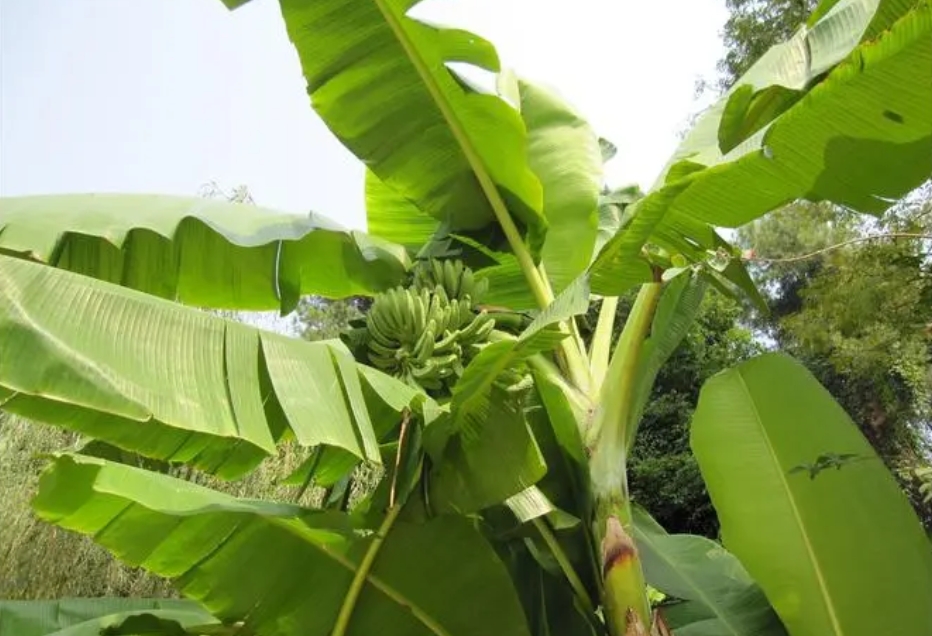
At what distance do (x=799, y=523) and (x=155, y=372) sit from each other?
1362 mm

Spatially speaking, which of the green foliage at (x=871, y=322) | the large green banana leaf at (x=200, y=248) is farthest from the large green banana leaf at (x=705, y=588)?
the green foliage at (x=871, y=322)

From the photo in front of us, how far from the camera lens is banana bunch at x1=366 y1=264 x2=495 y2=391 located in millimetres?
1509

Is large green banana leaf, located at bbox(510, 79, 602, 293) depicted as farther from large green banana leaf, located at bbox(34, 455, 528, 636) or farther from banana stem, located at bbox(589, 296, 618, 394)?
large green banana leaf, located at bbox(34, 455, 528, 636)

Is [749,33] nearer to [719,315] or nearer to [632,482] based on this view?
[719,315]

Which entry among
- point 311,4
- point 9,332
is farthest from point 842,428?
point 9,332

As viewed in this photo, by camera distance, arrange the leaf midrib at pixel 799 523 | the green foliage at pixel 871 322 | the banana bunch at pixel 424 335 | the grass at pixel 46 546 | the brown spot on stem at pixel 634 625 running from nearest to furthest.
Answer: the brown spot on stem at pixel 634 625 < the banana bunch at pixel 424 335 < the leaf midrib at pixel 799 523 < the grass at pixel 46 546 < the green foliage at pixel 871 322

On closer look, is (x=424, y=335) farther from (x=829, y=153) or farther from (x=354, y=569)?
(x=829, y=153)

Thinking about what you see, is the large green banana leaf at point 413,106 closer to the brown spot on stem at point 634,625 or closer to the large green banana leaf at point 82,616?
the brown spot on stem at point 634,625

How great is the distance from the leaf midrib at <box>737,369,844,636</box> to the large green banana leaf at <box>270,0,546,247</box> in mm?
631

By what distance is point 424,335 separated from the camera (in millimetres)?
1490

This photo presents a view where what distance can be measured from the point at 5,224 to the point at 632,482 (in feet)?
28.1

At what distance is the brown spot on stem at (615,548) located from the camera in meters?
1.39

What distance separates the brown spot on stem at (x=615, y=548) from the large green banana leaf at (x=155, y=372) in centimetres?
42

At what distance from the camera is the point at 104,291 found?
1.14m
